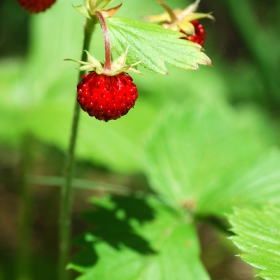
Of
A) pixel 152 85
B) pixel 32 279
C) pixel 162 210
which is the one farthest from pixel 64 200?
pixel 152 85

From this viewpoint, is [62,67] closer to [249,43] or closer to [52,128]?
[52,128]

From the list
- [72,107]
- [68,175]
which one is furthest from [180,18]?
[72,107]

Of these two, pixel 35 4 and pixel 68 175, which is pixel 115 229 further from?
pixel 35 4

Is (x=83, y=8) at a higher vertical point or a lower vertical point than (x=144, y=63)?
higher

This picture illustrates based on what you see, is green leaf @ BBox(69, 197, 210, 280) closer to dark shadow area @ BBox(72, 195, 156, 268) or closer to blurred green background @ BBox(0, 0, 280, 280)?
dark shadow area @ BBox(72, 195, 156, 268)

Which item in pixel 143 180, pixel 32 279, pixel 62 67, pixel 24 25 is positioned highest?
pixel 24 25

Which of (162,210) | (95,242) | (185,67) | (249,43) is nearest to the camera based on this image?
(185,67)

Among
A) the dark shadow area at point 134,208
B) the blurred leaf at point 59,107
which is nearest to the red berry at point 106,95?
the dark shadow area at point 134,208
